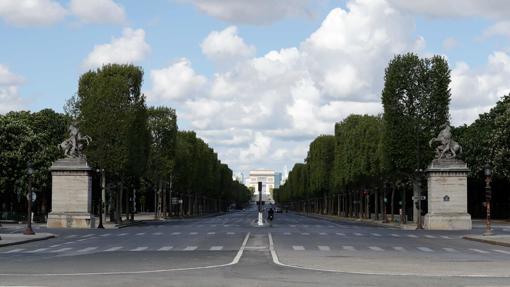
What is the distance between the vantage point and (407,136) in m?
78.0

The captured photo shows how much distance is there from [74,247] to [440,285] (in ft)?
83.3

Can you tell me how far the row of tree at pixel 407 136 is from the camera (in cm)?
7844

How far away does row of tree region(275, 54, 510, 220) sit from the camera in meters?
78.4

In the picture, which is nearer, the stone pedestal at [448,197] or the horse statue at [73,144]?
the stone pedestal at [448,197]

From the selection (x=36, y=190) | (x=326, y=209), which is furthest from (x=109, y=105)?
(x=326, y=209)

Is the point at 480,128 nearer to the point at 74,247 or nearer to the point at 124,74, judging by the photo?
the point at 124,74

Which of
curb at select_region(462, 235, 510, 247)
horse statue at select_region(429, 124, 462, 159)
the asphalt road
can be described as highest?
horse statue at select_region(429, 124, 462, 159)

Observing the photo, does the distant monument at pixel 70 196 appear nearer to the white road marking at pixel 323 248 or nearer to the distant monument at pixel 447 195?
the distant monument at pixel 447 195

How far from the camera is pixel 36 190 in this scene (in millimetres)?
97375

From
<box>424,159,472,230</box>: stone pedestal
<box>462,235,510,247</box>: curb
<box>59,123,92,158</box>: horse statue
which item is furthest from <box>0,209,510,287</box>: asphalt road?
<box>59,123,92,158</box>: horse statue

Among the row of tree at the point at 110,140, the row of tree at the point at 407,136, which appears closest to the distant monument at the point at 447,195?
the row of tree at the point at 407,136

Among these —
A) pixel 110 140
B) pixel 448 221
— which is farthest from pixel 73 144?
pixel 448 221

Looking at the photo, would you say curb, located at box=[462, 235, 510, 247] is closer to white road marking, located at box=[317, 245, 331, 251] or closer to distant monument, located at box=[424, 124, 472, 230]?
white road marking, located at box=[317, 245, 331, 251]

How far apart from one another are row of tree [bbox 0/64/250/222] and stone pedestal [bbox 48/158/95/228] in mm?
5366
